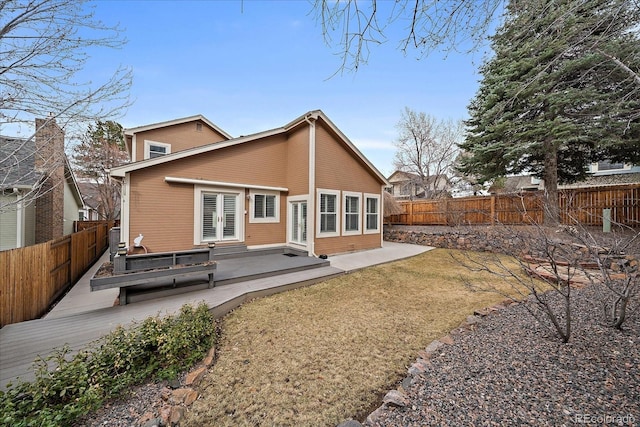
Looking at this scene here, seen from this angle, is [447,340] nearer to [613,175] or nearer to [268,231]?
[268,231]

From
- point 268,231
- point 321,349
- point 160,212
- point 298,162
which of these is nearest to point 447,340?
point 321,349

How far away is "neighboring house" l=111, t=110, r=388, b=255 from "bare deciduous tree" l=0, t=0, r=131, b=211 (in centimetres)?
335

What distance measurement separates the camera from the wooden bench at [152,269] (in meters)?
4.58

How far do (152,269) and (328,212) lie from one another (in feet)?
21.0

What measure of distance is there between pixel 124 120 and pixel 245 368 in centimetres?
478

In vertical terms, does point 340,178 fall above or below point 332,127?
below

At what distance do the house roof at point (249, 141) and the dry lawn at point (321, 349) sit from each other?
5.47 m

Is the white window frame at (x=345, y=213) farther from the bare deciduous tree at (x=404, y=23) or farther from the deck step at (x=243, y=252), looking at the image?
the bare deciduous tree at (x=404, y=23)

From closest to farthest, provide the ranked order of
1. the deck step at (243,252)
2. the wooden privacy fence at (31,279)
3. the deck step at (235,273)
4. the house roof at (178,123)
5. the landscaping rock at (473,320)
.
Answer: the landscaping rock at (473,320), the wooden privacy fence at (31,279), the deck step at (235,273), the deck step at (243,252), the house roof at (178,123)

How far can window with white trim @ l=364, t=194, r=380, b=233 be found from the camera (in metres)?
11.6

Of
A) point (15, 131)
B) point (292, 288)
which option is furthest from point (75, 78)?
point (292, 288)

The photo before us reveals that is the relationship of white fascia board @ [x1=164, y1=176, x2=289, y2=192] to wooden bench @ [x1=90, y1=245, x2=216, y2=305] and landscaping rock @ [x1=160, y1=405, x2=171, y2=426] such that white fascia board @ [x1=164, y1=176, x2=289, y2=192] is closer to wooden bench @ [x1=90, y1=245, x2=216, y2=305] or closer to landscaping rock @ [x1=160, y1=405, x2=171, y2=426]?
wooden bench @ [x1=90, y1=245, x2=216, y2=305]

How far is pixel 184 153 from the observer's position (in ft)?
26.2

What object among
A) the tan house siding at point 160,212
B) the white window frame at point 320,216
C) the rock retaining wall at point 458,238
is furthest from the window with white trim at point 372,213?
the tan house siding at point 160,212
